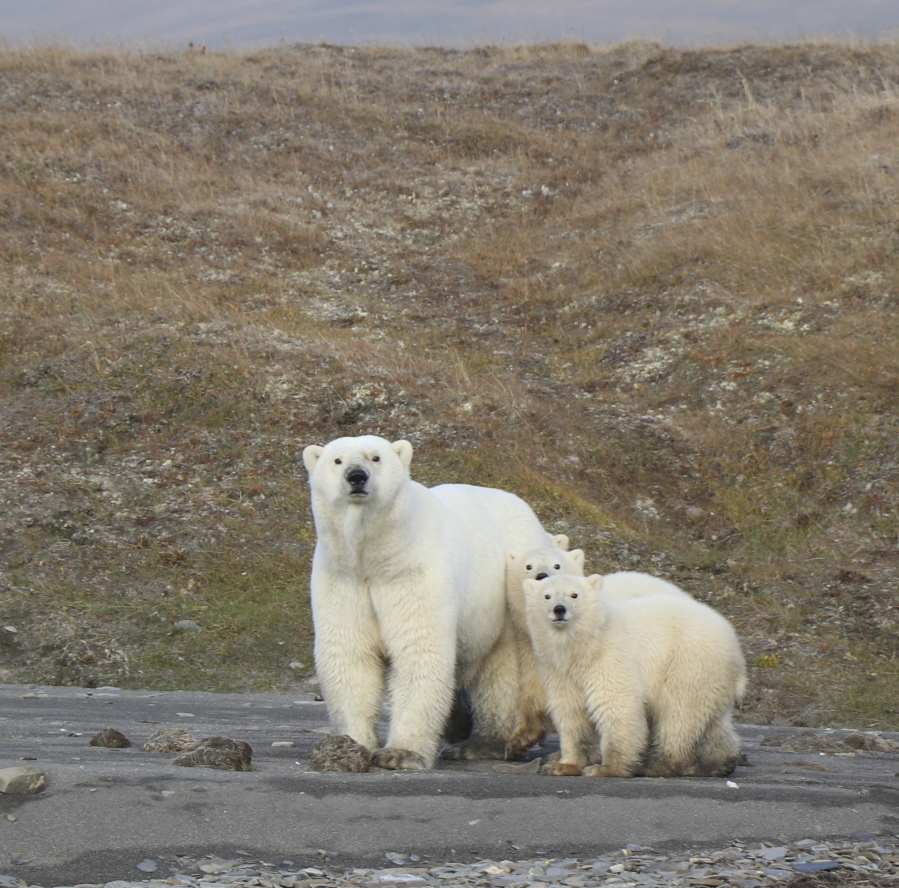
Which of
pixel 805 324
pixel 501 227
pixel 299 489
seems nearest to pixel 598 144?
pixel 501 227

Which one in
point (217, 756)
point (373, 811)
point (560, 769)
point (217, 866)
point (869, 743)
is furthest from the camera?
point (869, 743)

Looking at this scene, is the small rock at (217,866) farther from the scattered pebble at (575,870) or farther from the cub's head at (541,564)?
the cub's head at (541,564)

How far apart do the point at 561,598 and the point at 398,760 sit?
1.23 meters

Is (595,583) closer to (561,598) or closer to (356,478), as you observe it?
(561,598)

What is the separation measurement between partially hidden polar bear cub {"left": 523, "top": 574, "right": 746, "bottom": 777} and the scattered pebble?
68.7 inches

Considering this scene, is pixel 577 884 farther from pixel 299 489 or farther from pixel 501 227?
pixel 501 227

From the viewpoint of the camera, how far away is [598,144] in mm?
27891

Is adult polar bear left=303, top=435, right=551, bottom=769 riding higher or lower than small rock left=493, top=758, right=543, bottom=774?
higher

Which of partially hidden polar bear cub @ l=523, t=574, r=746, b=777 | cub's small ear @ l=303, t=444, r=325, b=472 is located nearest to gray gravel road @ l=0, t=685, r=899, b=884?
partially hidden polar bear cub @ l=523, t=574, r=746, b=777

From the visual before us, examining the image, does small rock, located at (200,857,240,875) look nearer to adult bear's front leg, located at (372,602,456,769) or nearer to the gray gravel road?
the gray gravel road

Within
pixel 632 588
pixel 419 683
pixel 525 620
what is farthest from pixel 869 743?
pixel 419 683

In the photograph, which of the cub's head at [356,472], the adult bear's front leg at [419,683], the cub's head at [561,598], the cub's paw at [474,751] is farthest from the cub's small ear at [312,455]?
the cub's paw at [474,751]

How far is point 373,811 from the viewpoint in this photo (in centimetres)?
488

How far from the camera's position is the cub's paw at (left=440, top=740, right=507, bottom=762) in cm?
697
